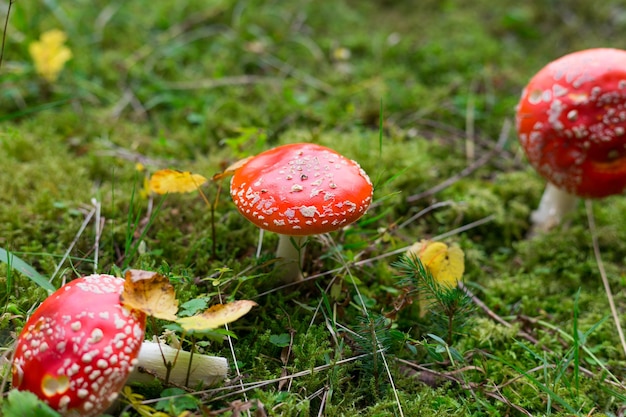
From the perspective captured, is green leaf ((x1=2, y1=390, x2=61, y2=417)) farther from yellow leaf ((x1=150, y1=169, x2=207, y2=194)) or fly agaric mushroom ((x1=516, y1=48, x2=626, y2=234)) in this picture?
fly agaric mushroom ((x1=516, y1=48, x2=626, y2=234))

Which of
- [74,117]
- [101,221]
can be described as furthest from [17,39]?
[101,221]

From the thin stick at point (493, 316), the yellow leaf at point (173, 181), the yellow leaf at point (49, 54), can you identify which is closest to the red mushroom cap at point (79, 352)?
the yellow leaf at point (173, 181)

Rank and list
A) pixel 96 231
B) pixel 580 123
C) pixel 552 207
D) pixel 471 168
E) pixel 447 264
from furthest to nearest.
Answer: pixel 471 168 → pixel 552 207 → pixel 580 123 → pixel 96 231 → pixel 447 264

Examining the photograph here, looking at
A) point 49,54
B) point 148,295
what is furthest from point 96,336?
point 49,54

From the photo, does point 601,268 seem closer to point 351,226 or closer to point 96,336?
point 351,226

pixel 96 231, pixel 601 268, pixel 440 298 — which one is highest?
pixel 96 231

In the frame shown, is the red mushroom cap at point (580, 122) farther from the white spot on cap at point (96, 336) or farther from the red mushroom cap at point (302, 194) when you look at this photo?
the white spot on cap at point (96, 336)

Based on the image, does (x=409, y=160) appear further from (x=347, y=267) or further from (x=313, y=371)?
(x=313, y=371)
